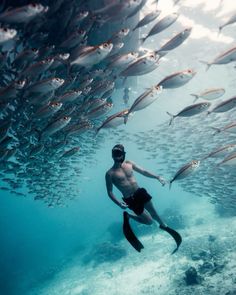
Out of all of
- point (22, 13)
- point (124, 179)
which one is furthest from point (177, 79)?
point (22, 13)

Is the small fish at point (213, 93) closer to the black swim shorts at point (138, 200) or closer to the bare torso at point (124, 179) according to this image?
the bare torso at point (124, 179)

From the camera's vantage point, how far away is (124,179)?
7.39 m

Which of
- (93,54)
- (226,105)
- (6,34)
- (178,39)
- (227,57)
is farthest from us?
(226,105)

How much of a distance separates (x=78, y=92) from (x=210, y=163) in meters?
11.0

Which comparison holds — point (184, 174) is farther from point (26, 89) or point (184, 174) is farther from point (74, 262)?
point (74, 262)

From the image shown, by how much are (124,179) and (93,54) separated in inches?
128

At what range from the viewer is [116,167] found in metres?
7.42

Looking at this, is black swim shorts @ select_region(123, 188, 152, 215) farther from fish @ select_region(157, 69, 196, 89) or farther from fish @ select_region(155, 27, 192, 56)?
fish @ select_region(155, 27, 192, 56)

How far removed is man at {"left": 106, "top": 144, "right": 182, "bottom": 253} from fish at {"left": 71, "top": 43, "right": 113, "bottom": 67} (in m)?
2.07

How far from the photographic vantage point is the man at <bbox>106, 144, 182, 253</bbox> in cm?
663


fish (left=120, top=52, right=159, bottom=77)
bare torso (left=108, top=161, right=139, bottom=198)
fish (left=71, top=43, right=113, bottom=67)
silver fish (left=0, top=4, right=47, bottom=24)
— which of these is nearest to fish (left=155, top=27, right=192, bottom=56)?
fish (left=120, top=52, right=159, bottom=77)

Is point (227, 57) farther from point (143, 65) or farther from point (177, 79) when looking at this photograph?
point (143, 65)

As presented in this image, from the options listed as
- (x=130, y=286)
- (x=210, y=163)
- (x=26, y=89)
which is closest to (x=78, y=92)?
(x=26, y=89)

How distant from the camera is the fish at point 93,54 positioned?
583 cm
